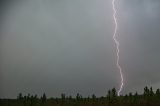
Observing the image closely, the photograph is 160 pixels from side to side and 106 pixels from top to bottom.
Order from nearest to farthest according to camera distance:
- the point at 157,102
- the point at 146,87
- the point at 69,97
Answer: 1. the point at 157,102
2. the point at 146,87
3. the point at 69,97

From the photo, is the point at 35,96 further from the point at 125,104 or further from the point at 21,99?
the point at 125,104

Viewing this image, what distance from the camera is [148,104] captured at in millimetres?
75250

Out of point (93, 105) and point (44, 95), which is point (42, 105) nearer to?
point (44, 95)

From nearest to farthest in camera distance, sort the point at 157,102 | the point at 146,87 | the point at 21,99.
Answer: the point at 157,102, the point at 146,87, the point at 21,99

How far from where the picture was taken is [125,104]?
82.4 m

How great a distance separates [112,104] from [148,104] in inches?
400

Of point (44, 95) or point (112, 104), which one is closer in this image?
point (112, 104)

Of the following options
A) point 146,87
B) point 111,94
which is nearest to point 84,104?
point 111,94

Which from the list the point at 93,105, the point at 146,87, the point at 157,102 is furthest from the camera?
the point at 93,105

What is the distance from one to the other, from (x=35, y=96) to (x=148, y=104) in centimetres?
3721

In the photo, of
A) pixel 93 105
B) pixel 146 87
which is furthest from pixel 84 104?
pixel 146 87

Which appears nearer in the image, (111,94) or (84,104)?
(111,94)

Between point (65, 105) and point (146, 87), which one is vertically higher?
point (146, 87)

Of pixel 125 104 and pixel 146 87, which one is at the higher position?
pixel 146 87
